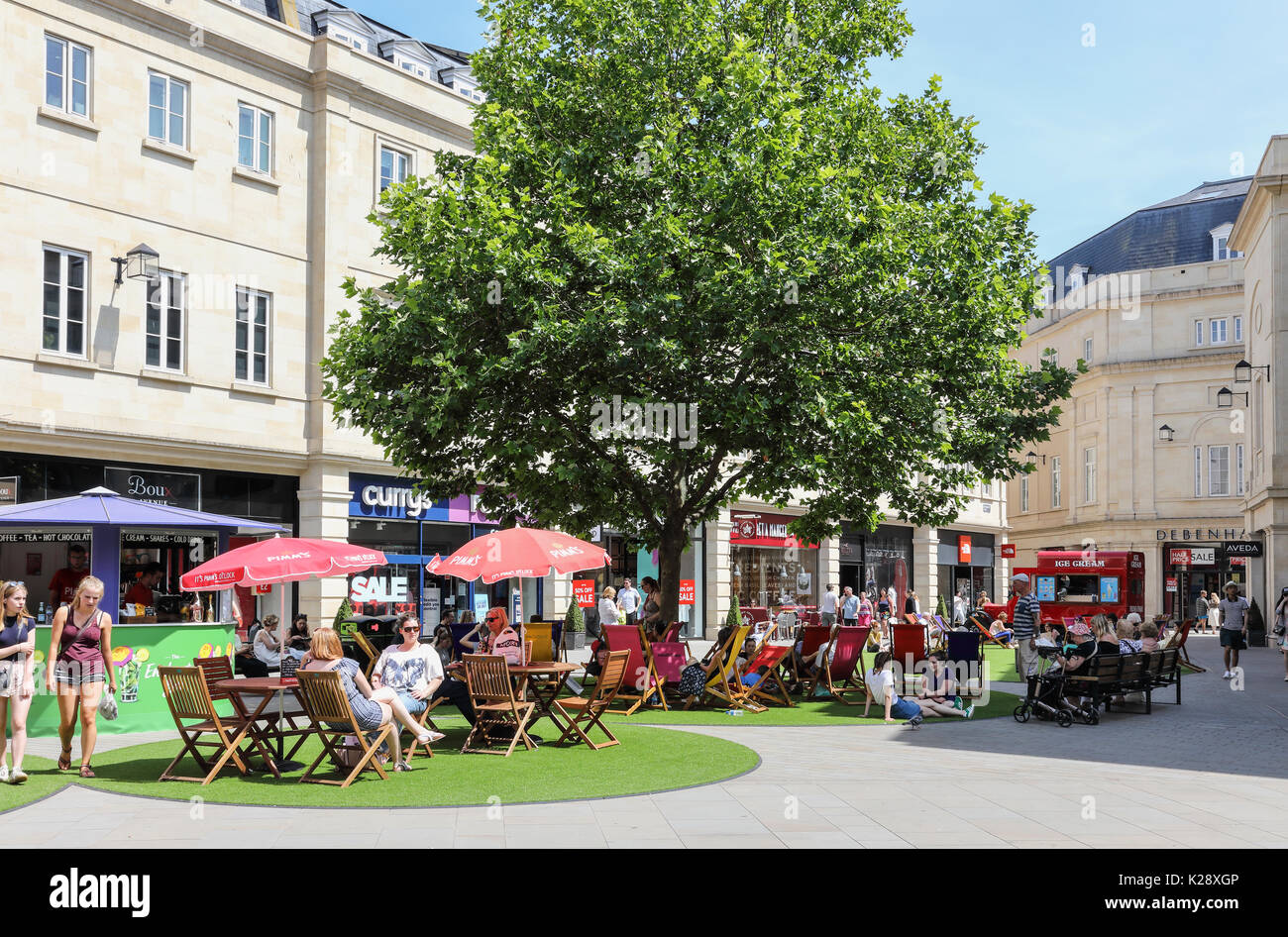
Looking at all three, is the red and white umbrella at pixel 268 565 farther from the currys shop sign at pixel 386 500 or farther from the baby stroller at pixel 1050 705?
the currys shop sign at pixel 386 500

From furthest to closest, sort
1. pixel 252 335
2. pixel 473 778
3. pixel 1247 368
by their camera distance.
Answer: pixel 1247 368, pixel 252 335, pixel 473 778

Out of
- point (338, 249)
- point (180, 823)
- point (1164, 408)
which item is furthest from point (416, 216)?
point (1164, 408)

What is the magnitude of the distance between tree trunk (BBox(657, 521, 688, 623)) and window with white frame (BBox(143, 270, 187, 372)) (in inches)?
405

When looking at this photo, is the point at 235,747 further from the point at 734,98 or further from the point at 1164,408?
the point at 1164,408

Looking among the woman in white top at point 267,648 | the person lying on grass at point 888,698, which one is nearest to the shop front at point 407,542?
the woman in white top at point 267,648

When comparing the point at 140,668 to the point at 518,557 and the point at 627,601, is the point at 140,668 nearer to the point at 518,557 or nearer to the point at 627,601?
the point at 518,557

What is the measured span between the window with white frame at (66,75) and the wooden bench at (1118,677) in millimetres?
19260

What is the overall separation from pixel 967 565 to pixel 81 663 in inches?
1800

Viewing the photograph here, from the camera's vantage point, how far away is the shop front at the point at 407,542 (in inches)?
1062

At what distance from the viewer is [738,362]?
1820cm

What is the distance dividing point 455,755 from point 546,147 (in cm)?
1044

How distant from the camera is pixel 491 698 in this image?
41.8ft

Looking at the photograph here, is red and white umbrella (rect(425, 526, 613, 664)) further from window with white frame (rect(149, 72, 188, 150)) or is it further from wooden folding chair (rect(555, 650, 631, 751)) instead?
window with white frame (rect(149, 72, 188, 150))

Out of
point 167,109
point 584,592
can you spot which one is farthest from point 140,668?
point 584,592
